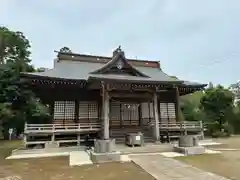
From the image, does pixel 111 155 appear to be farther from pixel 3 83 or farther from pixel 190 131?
pixel 3 83

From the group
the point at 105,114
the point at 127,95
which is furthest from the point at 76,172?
the point at 127,95

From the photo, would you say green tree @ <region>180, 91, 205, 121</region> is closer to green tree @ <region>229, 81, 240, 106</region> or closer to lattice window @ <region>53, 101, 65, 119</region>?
green tree @ <region>229, 81, 240, 106</region>

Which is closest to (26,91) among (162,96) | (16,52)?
(16,52)

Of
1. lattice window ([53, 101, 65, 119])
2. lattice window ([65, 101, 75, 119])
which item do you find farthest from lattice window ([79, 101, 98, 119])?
lattice window ([53, 101, 65, 119])

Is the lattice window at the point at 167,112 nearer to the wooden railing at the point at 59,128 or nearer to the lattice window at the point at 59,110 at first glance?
the wooden railing at the point at 59,128

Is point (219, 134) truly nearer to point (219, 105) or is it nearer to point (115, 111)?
point (219, 105)

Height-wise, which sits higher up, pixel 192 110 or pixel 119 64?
pixel 119 64

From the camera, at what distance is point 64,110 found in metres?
14.5

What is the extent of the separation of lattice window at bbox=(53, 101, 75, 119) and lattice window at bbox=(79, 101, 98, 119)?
573mm

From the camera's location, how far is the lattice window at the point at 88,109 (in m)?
14.9

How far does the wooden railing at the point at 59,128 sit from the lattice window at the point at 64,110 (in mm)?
1040

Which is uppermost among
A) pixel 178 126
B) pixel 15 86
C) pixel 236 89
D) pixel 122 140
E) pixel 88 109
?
pixel 236 89

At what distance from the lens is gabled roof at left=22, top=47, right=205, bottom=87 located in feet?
44.6

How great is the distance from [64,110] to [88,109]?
1.72 m
